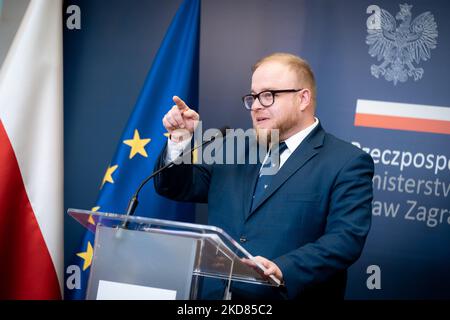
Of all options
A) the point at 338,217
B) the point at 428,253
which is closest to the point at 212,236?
the point at 338,217

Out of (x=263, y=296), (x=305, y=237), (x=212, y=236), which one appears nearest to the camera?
(x=212, y=236)

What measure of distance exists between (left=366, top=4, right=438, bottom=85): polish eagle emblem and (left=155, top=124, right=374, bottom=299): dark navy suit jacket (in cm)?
100

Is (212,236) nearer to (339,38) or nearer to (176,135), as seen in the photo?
(176,135)

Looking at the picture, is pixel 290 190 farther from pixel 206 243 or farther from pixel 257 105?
pixel 206 243

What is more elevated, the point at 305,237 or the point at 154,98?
the point at 154,98

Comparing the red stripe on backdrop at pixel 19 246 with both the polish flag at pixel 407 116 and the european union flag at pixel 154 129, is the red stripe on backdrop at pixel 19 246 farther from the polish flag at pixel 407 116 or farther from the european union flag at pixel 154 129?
the polish flag at pixel 407 116

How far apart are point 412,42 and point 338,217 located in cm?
152

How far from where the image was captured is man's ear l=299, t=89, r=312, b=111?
8.04 ft

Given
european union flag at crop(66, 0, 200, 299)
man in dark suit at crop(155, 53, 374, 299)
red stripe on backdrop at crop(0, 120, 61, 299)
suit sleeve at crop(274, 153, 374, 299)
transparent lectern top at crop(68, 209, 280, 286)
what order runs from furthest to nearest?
european union flag at crop(66, 0, 200, 299) → red stripe on backdrop at crop(0, 120, 61, 299) → man in dark suit at crop(155, 53, 374, 299) → suit sleeve at crop(274, 153, 374, 299) → transparent lectern top at crop(68, 209, 280, 286)

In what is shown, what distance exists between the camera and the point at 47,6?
2840 mm

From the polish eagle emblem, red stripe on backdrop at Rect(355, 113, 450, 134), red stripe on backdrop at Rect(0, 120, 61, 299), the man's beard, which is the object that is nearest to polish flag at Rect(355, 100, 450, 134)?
red stripe on backdrop at Rect(355, 113, 450, 134)

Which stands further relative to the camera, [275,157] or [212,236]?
[275,157]

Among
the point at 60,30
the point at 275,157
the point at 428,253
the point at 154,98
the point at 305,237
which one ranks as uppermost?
the point at 60,30

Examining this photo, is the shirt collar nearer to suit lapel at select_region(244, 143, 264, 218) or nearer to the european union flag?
suit lapel at select_region(244, 143, 264, 218)
